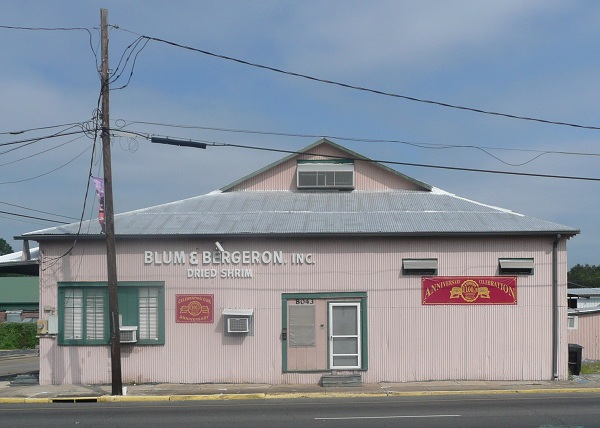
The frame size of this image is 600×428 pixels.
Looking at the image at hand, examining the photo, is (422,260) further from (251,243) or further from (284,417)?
(284,417)

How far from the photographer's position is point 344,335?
Answer: 21500 millimetres

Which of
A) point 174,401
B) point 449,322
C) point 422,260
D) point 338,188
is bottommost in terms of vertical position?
point 174,401

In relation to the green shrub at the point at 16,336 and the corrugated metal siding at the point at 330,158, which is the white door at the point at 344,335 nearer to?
the corrugated metal siding at the point at 330,158

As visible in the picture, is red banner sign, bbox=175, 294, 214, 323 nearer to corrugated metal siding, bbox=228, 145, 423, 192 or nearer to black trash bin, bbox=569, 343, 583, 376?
corrugated metal siding, bbox=228, 145, 423, 192

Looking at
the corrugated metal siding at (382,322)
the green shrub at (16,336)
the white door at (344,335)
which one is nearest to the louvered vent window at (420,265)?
the corrugated metal siding at (382,322)

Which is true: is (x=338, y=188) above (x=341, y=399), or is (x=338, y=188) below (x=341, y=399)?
above

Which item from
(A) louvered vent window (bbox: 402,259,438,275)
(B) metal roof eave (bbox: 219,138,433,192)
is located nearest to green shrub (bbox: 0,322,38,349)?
(B) metal roof eave (bbox: 219,138,433,192)

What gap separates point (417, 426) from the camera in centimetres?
1338

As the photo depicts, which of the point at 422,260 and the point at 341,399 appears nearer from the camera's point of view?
the point at 341,399

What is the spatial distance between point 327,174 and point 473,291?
6.81 meters

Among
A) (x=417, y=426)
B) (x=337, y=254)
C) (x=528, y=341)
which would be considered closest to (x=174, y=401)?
(x=337, y=254)

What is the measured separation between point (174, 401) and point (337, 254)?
6.01 metres

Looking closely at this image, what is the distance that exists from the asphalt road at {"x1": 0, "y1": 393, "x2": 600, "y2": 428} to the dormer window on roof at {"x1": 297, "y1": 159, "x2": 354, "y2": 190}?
9.16 meters

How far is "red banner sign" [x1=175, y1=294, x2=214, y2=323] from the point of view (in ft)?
71.0
